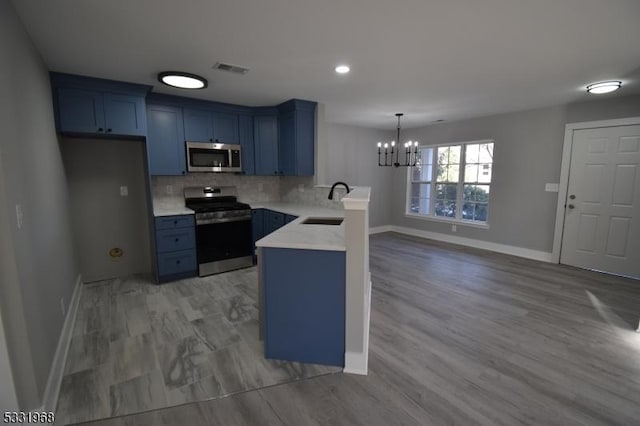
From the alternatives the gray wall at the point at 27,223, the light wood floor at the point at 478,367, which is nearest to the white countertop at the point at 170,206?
the gray wall at the point at 27,223

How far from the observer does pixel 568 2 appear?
176 cm

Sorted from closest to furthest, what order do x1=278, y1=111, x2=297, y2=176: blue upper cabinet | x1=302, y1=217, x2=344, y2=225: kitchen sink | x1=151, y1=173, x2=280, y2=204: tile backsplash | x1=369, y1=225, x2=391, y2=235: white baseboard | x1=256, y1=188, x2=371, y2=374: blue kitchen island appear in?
x1=256, y1=188, x2=371, y2=374: blue kitchen island, x1=302, y1=217, x2=344, y2=225: kitchen sink, x1=151, y1=173, x2=280, y2=204: tile backsplash, x1=278, y1=111, x2=297, y2=176: blue upper cabinet, x1=369, y1=225, x2=391, y2=235: white baseboard

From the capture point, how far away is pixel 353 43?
2.29 meters

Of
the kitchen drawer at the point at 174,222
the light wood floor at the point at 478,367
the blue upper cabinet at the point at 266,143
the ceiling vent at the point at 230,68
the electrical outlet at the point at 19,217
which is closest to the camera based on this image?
the electrical outlet at the point at 19,217

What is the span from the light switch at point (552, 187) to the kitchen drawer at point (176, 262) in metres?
5.44

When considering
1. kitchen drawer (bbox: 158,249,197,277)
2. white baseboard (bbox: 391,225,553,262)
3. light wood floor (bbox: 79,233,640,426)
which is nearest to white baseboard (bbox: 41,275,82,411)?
light wood floor (bbox: 79,233,640,426)

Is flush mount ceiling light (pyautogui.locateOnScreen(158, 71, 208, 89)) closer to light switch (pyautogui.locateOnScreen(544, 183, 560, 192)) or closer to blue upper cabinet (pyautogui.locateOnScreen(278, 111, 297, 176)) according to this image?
blue upper cabinet (pyautogui.locateOnScreen(278, 111, 297, 176))

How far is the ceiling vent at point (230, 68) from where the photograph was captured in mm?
2760

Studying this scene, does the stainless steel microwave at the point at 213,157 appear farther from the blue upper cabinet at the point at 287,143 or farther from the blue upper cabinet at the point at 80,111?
the blue upper cabinet at the point at 80,111

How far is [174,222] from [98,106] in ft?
4.93

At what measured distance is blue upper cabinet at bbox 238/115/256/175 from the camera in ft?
14.5

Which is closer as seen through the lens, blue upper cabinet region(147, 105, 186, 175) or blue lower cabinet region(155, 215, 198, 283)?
blue lower cabinet region(155, 215, 198, 283)

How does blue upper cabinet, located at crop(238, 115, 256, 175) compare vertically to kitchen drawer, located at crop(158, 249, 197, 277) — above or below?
above

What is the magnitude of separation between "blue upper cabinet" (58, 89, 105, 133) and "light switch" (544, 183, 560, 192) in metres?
6.22
